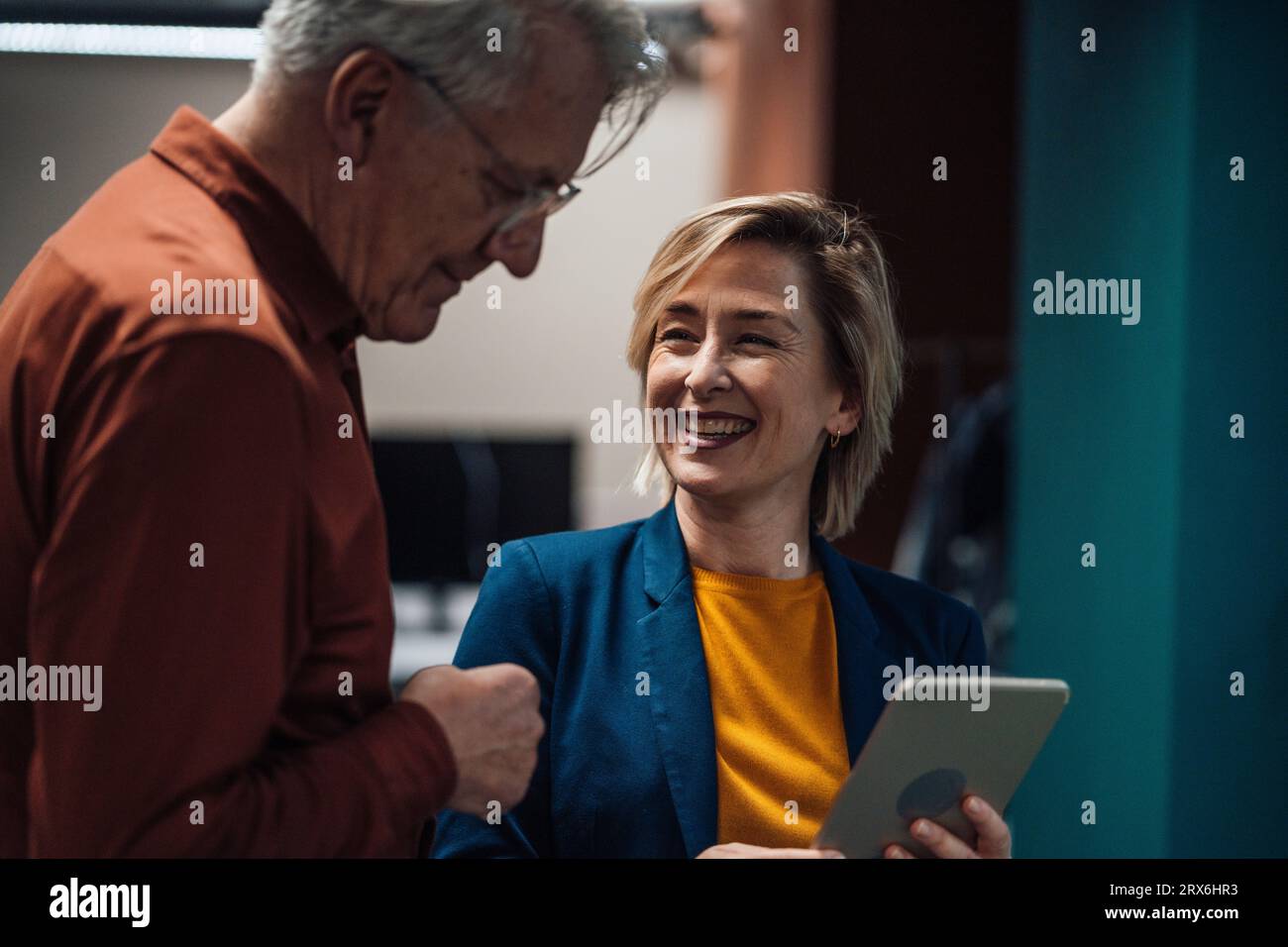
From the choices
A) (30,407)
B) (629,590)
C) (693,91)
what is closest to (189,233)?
(30,407)

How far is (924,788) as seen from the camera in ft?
3.76

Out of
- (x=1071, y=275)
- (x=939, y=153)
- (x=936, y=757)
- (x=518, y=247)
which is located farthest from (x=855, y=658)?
(x=939, y=153)

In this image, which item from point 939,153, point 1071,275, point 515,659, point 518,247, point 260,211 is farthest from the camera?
point 939,153

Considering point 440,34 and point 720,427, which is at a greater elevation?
point 440,34

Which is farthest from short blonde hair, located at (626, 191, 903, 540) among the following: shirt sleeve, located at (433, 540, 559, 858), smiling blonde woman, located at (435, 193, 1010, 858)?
shirt sleeve, located at (433, 540, 559, 858)

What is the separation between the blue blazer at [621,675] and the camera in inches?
48.9

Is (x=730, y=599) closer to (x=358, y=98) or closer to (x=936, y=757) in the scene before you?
(x=936, y=757)

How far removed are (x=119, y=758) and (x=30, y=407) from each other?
25 cm

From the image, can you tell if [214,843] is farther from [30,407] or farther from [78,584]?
[30,407]

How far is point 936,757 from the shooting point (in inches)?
43.8

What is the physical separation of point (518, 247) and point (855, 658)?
620 millimetres

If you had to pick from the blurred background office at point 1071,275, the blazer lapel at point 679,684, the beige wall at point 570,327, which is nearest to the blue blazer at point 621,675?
the blazer lapel at point 679,684

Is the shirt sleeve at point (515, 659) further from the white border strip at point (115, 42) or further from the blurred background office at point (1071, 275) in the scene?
the white border strip at point (115, 42)

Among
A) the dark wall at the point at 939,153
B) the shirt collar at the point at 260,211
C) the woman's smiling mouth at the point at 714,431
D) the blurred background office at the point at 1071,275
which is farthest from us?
the dark wall at the point at 939,153
